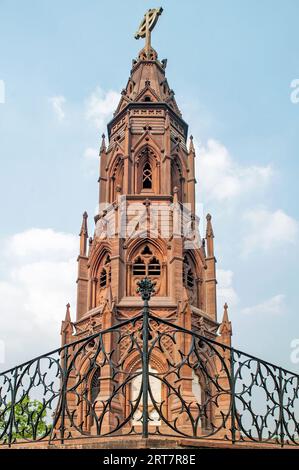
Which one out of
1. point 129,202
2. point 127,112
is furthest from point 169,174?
point 127,112

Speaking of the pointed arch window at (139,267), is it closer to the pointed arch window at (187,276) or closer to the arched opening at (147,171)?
the pointed arch window at (187,276)

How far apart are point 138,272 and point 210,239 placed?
234 inches

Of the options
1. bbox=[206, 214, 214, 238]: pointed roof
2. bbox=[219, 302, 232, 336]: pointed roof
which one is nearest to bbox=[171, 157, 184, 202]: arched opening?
bbox=[206, 214, 214, 238]: pointed roof

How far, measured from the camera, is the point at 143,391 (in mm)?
6848

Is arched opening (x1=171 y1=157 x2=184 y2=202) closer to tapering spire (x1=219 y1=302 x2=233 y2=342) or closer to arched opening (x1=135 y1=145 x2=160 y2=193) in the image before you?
arched opening (x1=135 y1=145 x2=160 y2=193)

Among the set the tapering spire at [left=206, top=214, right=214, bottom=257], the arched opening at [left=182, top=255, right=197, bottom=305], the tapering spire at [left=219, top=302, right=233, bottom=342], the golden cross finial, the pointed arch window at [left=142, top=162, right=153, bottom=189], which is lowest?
the tapering spire at [left=219, top=302, right=233, bottom=342]

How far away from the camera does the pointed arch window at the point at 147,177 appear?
3456 cm

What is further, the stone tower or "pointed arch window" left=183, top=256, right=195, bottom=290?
"pointed arch window" left=183, top=256, right=195, bottom=290

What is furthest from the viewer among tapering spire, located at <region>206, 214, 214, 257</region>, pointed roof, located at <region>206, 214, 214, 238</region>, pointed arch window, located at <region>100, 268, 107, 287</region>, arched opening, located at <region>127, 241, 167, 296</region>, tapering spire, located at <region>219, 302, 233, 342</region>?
pointed roof, located at <region>206, 214, 214, 238</region>

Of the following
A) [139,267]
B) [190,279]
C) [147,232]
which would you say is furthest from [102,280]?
[190,279]

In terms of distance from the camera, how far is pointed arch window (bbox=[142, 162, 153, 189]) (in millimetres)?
34562

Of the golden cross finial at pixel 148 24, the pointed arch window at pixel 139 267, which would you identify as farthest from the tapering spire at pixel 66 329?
the golden cross finial at pixel 148 24

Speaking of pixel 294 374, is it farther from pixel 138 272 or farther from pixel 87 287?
pixel 87 287

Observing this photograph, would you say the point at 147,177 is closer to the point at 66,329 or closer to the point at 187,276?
the point at 187,276
